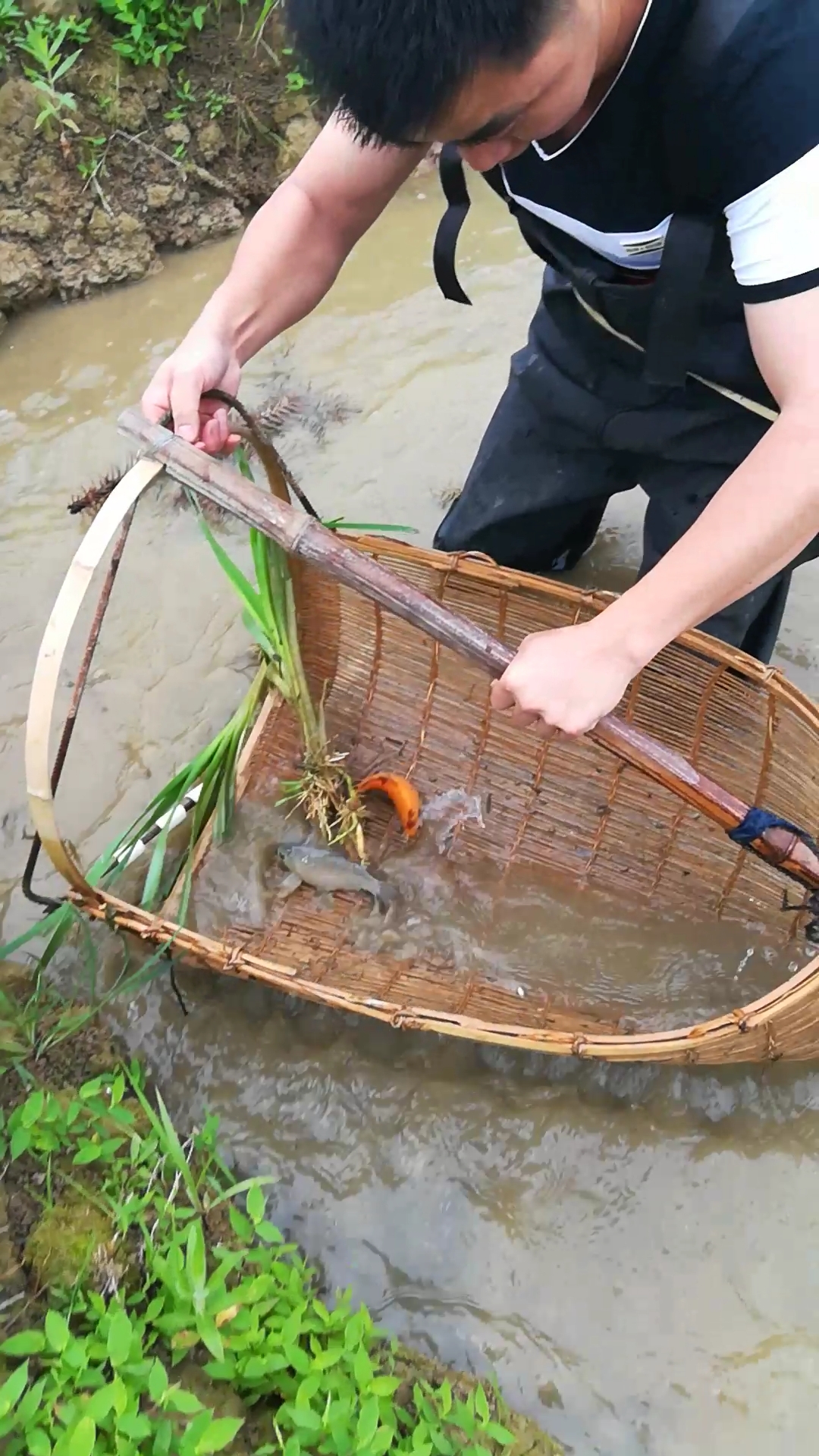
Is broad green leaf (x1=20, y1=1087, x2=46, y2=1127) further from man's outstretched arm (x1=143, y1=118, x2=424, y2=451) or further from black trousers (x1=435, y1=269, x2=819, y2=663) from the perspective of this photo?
black trousers (x1=435, y1=269, x2=819, y2=663)

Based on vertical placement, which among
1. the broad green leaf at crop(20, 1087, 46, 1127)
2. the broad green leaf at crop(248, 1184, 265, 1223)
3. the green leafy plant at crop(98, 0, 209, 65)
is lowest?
the broad green leaf at crop(248, 1184, 265, 1223)

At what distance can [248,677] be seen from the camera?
2520 mm

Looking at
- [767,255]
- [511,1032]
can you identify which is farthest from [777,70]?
[511,1032]

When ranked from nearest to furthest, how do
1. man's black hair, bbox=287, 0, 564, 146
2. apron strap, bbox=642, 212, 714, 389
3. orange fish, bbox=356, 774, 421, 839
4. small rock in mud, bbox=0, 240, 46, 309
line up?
1. man's black hair, bbox=287, 0, 564, 146
2. apron strap, bbox=642, 212, 714, 389
3. orange fish, bbox=356, 774, 421, 839
4. small rock in mud, bbox=0, 240, 46, 309

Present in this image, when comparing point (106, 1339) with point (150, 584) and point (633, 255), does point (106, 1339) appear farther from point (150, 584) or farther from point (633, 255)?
point (150, 584)

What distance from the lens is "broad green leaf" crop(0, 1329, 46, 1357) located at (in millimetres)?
1165

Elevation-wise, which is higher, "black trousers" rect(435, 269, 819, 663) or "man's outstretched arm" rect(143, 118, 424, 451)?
"man's outstretched arm" rect(143, 118, 424, 451)

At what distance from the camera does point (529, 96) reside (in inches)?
39.5

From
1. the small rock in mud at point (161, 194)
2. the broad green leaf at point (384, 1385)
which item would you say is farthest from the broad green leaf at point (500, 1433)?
the small rock in mud at point (161, 194)

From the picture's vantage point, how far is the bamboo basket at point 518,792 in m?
1.59

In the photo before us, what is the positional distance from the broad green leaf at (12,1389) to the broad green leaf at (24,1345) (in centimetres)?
4

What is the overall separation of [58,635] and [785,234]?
103cm

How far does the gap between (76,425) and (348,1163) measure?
2.37m

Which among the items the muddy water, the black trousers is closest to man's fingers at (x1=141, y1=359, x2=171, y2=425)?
the black trousers
